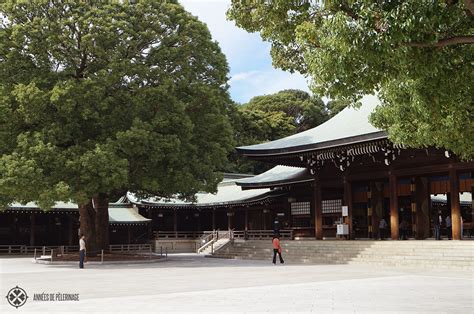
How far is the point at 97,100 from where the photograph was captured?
25.0 meters

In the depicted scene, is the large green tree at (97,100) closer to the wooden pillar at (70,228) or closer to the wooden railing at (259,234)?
the wooden railing at (259,234)

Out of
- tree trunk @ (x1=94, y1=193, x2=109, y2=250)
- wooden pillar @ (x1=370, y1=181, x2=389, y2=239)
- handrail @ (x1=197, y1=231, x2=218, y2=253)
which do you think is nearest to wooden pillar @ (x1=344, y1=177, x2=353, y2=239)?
wooden pillar @ (x1=370, y1=181, x2=389, y2=239)

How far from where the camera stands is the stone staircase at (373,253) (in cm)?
2075

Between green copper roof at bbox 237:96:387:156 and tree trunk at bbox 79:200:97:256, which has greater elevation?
green copper roof at bbox 237:96:387:156

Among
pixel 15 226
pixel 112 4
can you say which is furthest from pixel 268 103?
pixel 112 4

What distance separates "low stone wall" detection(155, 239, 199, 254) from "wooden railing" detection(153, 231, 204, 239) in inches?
30.6

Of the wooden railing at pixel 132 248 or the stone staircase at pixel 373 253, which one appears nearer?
the stone staircase at pixel 373 253

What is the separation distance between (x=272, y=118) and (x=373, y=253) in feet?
133

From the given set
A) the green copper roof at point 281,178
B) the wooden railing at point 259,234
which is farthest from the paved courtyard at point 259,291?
the wooden railing at point 259,234

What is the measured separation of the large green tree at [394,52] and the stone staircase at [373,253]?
9.82m

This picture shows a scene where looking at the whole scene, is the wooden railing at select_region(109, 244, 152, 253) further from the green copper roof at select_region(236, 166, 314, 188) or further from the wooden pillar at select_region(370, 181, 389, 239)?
the wooden pillar at select_region(370, 181, 389, 239)

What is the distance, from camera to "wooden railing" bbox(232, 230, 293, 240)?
32.2 meters

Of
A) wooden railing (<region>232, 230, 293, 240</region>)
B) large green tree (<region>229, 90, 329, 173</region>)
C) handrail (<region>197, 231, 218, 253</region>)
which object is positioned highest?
large green tree (<region>229, 90, 329, 173</region>)

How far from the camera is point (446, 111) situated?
1057 centimetres
